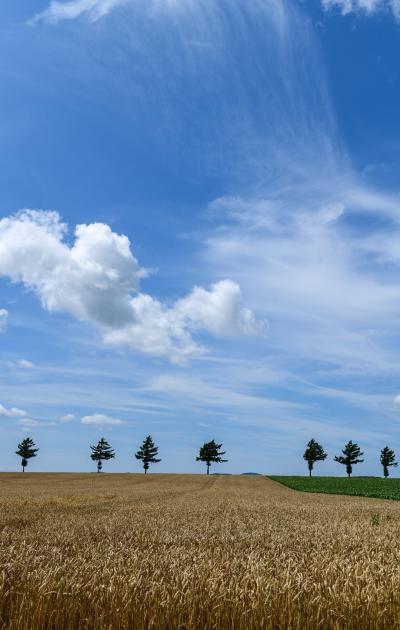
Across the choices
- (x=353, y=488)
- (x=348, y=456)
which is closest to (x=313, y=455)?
(x=348, y=456)

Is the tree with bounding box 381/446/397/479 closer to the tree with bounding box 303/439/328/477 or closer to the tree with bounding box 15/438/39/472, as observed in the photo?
the tree with bounding box 303/439/328/477

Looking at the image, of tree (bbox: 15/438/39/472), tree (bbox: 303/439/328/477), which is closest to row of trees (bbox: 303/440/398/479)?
tree (bbox: 303/439/328/477)

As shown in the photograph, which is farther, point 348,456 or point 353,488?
point 348,456

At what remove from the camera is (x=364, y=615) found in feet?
19.5

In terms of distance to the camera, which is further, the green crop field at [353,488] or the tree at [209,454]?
the tree at [209,454]

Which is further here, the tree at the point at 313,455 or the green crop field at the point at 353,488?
the tree at the point at 313,455

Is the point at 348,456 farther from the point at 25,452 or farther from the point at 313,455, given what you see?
the point at 25,452

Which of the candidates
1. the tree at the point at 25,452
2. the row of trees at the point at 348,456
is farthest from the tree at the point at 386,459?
the tree at the point at 25,452

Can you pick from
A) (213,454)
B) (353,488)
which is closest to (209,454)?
(213,454)

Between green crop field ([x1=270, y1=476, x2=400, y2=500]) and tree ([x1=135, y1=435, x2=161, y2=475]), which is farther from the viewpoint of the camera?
tree ([x1=135, y1=435, x2=161, y2=475])

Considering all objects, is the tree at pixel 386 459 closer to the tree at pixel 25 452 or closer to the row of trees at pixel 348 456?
the row of trees at pixel 348 456

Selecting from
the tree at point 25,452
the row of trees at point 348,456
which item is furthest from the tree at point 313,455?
the tree at point 25,452

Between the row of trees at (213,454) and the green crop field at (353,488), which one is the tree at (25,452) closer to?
the row of trees at (213,454)

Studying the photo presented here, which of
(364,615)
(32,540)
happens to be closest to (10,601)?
(364,615)
